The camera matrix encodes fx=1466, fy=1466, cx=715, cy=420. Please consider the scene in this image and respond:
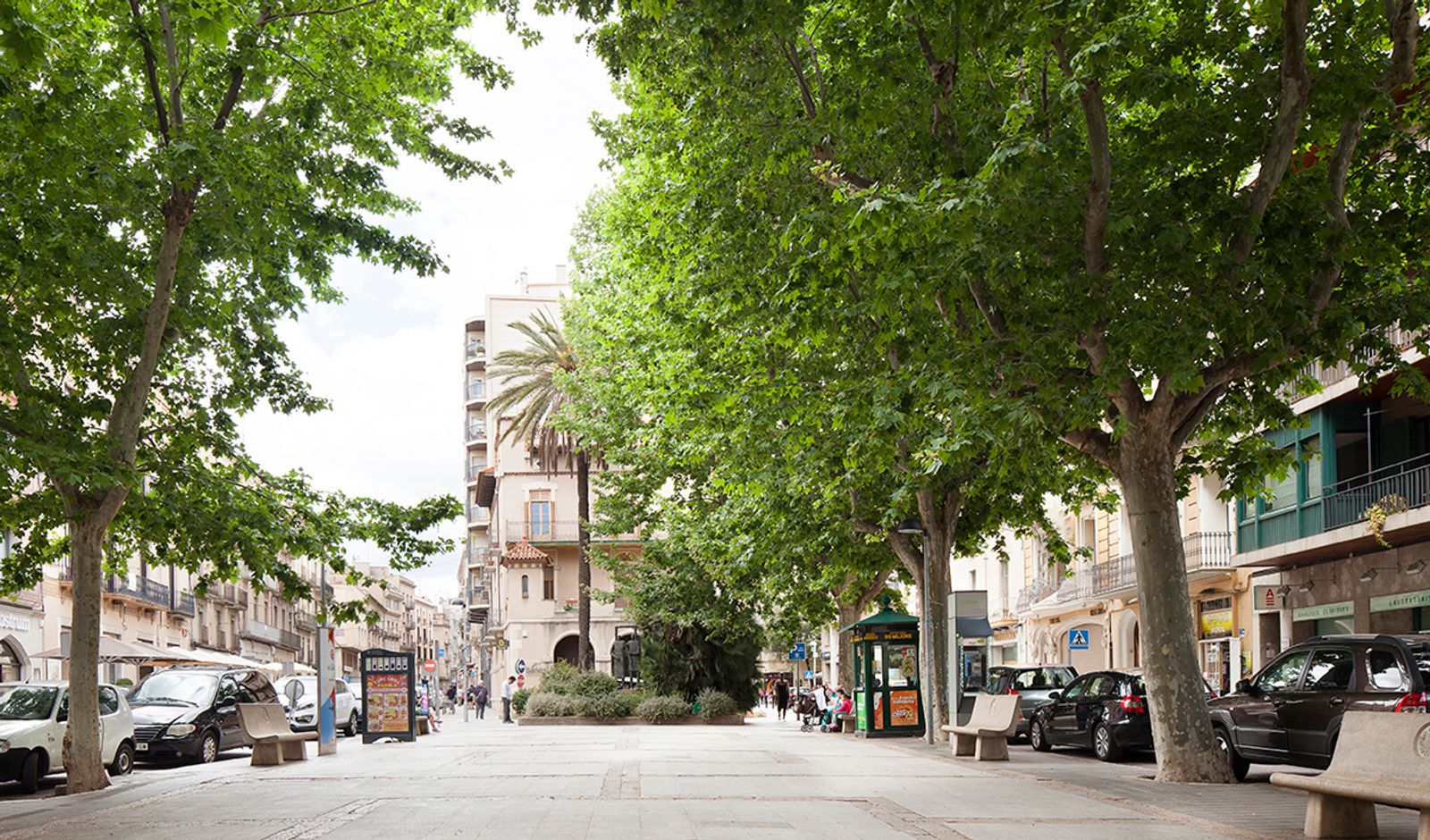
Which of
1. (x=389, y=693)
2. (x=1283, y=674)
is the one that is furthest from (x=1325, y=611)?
(x=389, y=693)

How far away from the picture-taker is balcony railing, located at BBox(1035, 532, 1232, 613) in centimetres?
3484

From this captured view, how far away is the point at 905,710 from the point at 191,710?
551 inches

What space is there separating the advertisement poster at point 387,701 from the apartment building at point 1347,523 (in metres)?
18.0

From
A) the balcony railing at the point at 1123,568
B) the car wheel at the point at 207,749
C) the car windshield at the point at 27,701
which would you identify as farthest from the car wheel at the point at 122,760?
the balcony railing at the point at 1123,568

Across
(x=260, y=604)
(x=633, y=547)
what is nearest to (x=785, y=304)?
(x=633, y=547)

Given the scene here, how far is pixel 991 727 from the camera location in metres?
21.0

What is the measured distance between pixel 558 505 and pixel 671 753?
51279 millimetres

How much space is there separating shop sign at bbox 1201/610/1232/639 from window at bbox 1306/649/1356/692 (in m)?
19.3

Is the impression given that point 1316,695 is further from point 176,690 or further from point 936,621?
point 176,690

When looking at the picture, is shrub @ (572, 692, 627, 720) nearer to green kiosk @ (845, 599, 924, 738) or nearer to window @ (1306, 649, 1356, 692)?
green kiosk @ (845, 599, 924, 738)

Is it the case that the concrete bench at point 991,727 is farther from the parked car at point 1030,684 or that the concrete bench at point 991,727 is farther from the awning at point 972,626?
the parked car at point 1030,684

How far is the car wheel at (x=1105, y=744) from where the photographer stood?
22.2 metres

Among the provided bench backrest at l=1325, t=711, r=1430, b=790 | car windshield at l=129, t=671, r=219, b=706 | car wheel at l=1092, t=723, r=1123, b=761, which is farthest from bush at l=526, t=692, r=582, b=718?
bench backrest at l=1325, t=711, r=1430, b=790

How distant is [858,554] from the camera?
98.8 ft
